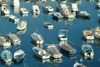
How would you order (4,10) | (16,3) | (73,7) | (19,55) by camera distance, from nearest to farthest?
1. (19,55)
2. (4,10)
3. (73,7)
4. (16,3)

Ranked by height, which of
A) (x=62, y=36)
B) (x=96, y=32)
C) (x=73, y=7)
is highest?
(x=73, y=7)

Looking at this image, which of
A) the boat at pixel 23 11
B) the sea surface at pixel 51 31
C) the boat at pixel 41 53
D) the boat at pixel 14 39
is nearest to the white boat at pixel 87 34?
the sea surface at pixel 51 31

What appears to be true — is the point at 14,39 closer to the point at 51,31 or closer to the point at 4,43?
the point at 4,43

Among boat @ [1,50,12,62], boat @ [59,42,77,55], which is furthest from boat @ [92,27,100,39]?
boat @ [1,50,12,62]

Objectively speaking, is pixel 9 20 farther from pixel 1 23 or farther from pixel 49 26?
pixel 49 26

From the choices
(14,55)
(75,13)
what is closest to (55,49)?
(14,55)

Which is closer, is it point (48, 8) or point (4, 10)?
point (4, 10)

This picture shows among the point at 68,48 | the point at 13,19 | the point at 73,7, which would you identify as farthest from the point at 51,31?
the point at 73,7
